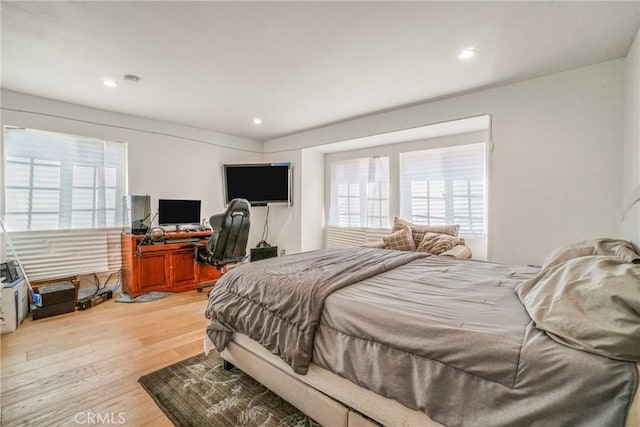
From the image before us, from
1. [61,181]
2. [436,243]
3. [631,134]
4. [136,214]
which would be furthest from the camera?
[136,214]

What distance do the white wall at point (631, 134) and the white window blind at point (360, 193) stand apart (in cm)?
266

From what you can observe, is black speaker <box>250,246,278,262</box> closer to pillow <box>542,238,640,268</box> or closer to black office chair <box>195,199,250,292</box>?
black office chair <box>195,199,250,292</box>

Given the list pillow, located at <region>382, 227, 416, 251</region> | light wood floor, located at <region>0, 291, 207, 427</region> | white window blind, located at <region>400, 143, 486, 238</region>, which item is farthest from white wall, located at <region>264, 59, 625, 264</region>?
light wood floor, located at <region>0, 291, 207, 427</region>

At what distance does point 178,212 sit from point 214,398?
309 cm

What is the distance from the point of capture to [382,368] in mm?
1159

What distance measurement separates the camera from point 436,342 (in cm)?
106

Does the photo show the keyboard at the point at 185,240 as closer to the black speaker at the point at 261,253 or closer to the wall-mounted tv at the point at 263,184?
the wall-mounted tv at the point at 263,184

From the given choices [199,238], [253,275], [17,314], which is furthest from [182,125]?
[253,275]

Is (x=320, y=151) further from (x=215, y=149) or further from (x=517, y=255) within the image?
(x=517, y=255)

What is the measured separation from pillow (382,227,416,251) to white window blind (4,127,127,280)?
365 centimetres

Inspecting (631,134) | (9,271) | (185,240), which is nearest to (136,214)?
(185,240)

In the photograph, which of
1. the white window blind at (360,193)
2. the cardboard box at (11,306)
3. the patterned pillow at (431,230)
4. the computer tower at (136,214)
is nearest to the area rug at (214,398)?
the cardboard box at (11,306)

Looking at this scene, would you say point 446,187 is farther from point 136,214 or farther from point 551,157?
point 136,214

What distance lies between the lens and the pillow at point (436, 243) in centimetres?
323
